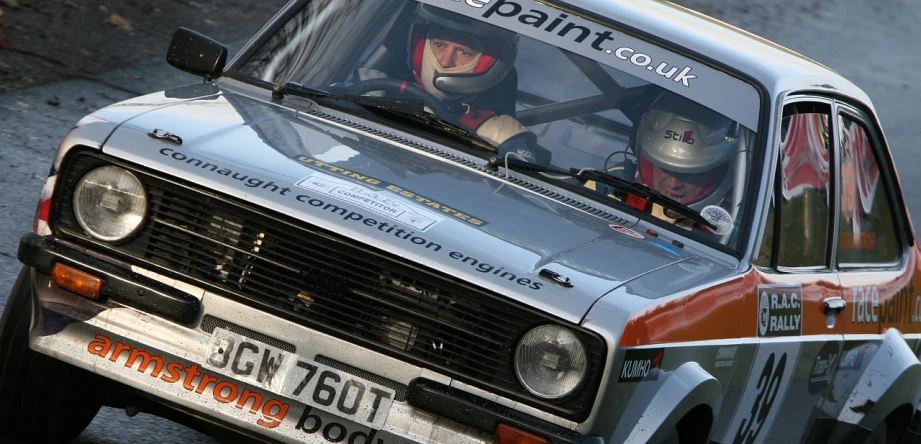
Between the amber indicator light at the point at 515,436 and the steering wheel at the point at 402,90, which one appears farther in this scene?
the steering wheel at the point at 402,90

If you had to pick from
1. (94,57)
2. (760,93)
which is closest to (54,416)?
(760,93)

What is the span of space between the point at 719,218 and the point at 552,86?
79 cm

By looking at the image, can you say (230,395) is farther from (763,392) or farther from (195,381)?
(763,392)

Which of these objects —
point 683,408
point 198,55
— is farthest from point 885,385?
point 198,55

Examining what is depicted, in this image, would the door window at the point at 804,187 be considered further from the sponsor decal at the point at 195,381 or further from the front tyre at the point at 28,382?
the front tyre at the point at 28,382

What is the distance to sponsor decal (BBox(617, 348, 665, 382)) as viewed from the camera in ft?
11.5

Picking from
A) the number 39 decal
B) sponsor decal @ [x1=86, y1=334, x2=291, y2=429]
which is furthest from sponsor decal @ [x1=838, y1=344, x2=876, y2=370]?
sponsor decal @ [x1=86, y1=334, x2=291, y2=429]

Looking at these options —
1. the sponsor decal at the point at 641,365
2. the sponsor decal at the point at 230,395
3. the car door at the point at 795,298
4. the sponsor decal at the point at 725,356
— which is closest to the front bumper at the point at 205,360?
the sponsor decal at the point at 230,395

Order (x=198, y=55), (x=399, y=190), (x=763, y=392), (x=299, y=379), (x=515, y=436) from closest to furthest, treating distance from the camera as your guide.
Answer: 1. (x=515, y=436)
2. (x=299, y=379)
3. (x=399, y=190)
4. (x=763, y=392)
5. (x=198, y=55)

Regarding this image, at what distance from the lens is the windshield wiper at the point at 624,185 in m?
4.41

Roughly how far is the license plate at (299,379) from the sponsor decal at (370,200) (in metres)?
0.44

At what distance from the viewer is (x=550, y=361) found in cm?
355

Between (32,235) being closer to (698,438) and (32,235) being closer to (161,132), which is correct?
(161,132)

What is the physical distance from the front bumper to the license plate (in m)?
0.02
